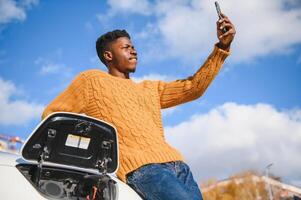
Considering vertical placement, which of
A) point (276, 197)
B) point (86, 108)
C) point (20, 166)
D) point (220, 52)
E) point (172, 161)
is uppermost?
point (276, 197)

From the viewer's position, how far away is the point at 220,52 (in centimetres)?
299

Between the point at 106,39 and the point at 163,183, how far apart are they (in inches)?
62.3

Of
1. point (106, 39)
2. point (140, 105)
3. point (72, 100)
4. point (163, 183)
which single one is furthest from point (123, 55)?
point (163, 183)

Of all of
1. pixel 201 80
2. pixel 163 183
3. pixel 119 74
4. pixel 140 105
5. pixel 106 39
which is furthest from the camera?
pixel 106 39

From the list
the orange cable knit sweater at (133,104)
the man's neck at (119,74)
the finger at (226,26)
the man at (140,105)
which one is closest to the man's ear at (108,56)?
the man at (140,105)

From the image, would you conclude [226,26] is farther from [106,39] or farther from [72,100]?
[72,100]

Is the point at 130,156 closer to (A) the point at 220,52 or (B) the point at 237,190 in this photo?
(A) the point at 220,52

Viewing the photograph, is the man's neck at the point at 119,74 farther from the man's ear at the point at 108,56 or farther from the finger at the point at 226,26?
the finger at the point at 226,26

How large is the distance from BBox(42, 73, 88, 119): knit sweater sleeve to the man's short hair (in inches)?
27.1

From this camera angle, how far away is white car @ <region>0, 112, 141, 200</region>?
2109 millimetres

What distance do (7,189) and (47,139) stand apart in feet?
1.32

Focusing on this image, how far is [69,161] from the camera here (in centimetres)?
232

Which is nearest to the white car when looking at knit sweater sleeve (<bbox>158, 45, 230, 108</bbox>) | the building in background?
knit sweater sleeve (<bbox>158, 45, 230, 108</bbox>)

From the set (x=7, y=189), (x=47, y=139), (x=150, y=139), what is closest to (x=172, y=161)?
(x=150, y=139)
